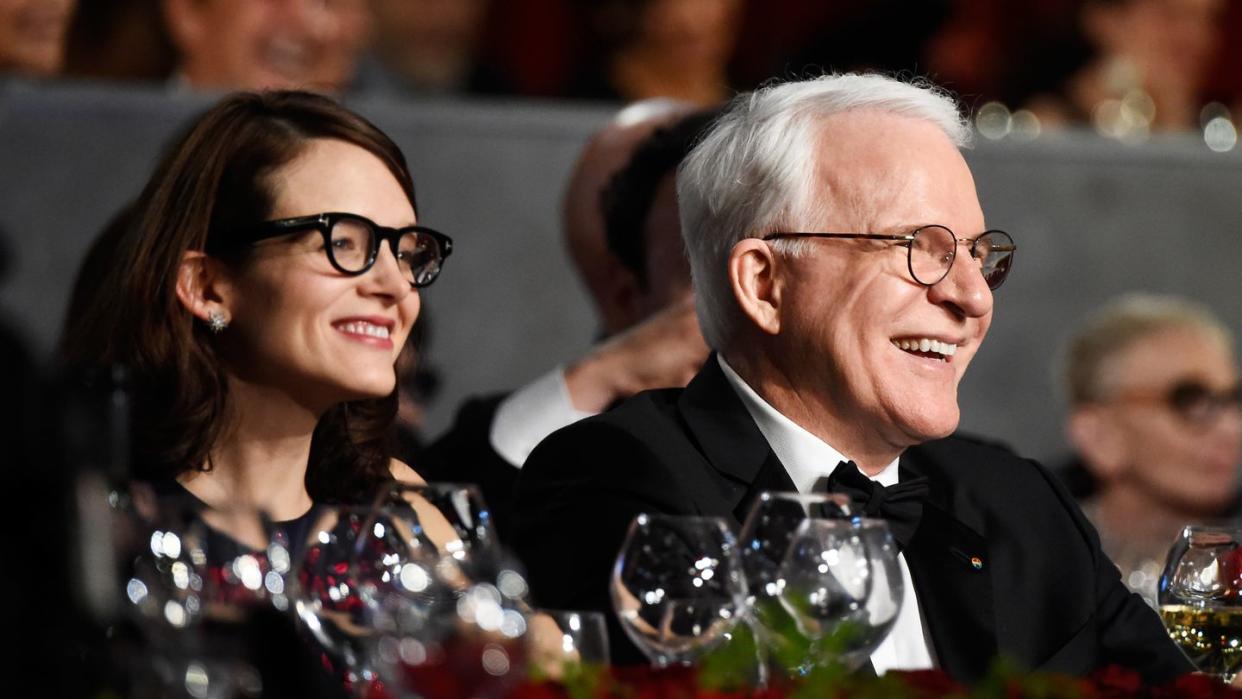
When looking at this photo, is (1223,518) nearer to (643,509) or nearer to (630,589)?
(643,509)

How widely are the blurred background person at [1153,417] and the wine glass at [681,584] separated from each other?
3476 millimetres

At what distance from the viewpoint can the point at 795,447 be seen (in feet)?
8.07

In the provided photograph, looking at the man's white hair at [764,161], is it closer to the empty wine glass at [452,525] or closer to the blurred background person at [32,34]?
the empty wine glass at [452,525]

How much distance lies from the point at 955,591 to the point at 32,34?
301cm

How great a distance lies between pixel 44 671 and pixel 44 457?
14cm

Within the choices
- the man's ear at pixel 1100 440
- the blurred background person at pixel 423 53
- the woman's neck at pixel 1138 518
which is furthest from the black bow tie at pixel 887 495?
the blurred background person at pixel 423 53

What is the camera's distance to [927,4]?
6.06 m

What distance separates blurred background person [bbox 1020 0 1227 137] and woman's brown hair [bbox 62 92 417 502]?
395cm

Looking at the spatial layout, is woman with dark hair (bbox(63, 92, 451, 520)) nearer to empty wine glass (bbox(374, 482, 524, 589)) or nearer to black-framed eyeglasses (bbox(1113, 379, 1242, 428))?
empty wine glass (bbox(374, 482, 524, 589))

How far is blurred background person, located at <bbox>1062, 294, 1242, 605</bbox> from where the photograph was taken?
5.09 meters

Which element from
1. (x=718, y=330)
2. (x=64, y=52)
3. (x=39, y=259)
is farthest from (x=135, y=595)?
(x=64, y=52)

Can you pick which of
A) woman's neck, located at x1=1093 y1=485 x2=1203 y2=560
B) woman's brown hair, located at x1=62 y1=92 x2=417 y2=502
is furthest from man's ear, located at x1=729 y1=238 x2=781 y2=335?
woman's neck, located at x1=1093 y1=485 x2=1203 y2=560

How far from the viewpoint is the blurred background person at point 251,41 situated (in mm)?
4824

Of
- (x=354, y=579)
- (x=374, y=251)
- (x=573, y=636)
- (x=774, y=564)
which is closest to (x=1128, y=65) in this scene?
(x=374, y=251)
